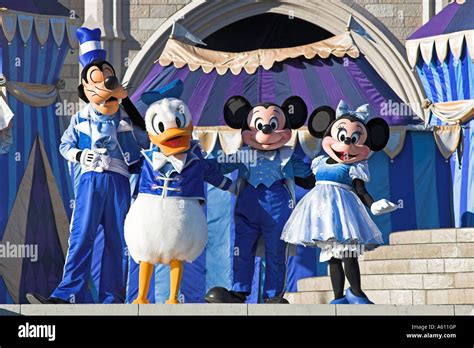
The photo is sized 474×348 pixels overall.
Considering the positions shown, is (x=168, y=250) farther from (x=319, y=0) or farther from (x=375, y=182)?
(x=319, y=0)

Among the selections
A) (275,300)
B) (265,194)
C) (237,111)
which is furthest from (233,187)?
(275,300)

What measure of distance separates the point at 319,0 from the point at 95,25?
7.14 ft

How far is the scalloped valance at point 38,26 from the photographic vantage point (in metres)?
12.0

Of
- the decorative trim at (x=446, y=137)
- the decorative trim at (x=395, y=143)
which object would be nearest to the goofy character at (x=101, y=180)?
the decorative trim at (x=395, y=143)

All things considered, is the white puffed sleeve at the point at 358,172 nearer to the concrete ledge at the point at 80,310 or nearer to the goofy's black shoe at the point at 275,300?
the goofy's black shoe at the point at 275,300

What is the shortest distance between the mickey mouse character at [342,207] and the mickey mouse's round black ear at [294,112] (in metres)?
0.33

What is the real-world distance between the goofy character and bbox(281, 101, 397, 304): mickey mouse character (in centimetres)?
100

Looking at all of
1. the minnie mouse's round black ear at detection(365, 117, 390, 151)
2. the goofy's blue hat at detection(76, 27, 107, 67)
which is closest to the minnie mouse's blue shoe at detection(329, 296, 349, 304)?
the minnie mouse's round black ear at detection(365, 117, 390, 151)

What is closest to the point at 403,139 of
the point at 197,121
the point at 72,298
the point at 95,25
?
the point at 197,121

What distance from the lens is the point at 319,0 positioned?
16.0 meters

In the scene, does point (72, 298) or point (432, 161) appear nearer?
point (72, 298)

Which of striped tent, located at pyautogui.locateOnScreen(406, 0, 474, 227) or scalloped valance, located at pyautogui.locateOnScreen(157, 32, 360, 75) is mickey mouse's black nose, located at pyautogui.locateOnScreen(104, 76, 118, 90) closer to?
scalloped valance, located at pyautogui.locateOnScreen(157, 32, 360, 75)

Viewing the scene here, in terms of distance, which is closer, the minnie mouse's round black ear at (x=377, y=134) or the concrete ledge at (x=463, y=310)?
the concrete ledge at (x=463, y=310)

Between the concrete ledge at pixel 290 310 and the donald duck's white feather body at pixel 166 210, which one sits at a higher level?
the donald duck's white feather body at pixel 166 210
